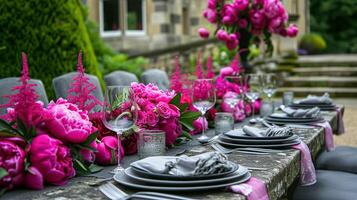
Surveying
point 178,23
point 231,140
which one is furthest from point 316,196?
point 178,23

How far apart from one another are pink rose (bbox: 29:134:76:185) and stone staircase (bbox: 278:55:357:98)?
9915mm

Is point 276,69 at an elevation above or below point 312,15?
below

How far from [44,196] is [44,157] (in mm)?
130

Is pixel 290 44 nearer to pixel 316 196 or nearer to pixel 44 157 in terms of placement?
pixel 316 196

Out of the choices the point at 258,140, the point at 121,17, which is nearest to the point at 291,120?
the point at 258,140

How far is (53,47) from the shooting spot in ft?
16.8

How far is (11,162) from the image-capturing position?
5.33 feet

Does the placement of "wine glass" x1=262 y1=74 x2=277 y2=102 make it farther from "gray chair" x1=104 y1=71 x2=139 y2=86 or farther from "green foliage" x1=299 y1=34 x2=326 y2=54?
"green foliage" x1=299 y1=34 x2=326 y2=54

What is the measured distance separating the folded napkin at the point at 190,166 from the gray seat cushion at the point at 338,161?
2081 millimetres

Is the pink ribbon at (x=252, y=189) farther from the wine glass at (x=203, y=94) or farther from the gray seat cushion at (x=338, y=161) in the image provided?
the gray seat cushion at (x=338, y=161)

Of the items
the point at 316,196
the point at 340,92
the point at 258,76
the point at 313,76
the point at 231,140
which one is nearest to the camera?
the point at 231,140

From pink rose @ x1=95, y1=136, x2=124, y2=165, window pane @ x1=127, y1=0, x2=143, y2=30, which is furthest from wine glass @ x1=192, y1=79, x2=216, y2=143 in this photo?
window pane @ x1=127, y1=0, x2=143, y2=30

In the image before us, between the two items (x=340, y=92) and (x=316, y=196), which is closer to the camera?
(x=316, y=196)

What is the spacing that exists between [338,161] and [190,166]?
2.29 meters
